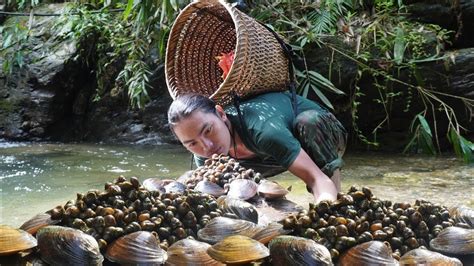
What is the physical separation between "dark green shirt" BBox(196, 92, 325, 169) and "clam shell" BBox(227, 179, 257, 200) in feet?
0.77

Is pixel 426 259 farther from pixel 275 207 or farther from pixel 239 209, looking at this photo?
pixel 275 207

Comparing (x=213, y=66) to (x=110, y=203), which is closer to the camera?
(x=110, y=203)

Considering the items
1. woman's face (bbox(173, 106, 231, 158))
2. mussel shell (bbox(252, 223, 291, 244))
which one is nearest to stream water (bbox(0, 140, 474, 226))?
woman's face (bbox(173, 106, 231, 158))

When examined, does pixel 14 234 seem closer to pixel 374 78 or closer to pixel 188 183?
pixel 188 183

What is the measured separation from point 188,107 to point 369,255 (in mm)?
1415

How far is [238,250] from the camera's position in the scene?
3.84 ft

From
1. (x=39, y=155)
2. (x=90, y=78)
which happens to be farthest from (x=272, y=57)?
(x=90, y=78)

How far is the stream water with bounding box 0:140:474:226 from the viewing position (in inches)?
122

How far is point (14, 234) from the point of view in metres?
1.18

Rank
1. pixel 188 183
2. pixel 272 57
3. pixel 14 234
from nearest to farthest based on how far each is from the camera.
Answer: pixel 14 234 → pixel 188 183 → pixel 272 57

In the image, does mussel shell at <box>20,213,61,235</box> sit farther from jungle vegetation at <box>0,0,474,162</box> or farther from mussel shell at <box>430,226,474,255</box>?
jungle vegetation at <box>0,0,474,162</box>

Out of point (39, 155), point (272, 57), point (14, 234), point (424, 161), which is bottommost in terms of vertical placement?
point (39, 155)

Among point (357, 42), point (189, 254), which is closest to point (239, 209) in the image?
point (189, 254)

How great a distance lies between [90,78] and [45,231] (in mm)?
6281
